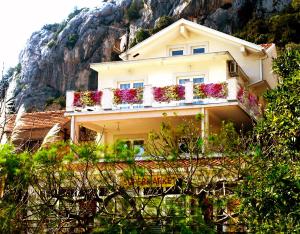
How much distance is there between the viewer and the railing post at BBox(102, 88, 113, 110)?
2573 cm

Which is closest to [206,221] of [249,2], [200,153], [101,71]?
[200,153]

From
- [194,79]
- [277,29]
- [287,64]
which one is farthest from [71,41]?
[287,64]

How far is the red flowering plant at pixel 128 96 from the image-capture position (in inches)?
999

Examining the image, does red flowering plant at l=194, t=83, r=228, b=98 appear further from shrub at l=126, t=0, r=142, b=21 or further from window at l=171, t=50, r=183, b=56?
shrub at l=126, t=0, r=142, b=21

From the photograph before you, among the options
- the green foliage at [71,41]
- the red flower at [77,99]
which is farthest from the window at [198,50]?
the green foliage at [71,41]

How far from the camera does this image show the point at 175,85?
2497 centimetres

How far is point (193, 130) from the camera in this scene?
55.6 feet

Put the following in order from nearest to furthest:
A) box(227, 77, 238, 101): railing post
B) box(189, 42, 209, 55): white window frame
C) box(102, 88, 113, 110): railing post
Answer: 1. box(227, 77, 238, 101): railing post
2. box(102, 88, 113, 110): railing post
3. box(189, 42, 209, 55): white window frame

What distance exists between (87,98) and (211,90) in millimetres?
5729

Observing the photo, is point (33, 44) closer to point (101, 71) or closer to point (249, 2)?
point (249, 2)

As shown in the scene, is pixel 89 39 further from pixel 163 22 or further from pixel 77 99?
pixel 77 99

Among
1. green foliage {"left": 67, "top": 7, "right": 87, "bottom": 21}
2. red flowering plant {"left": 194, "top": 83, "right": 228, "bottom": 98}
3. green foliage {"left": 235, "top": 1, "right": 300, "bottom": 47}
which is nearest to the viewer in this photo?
red flowering plant {"left": 194, "top": 83, "right": 228, "bottom": 98}

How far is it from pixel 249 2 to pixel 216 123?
100 feet

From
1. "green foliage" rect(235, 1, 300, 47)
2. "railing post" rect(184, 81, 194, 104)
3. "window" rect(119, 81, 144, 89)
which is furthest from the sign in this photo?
"green foliage" rect(235, 1, 300, 47)
